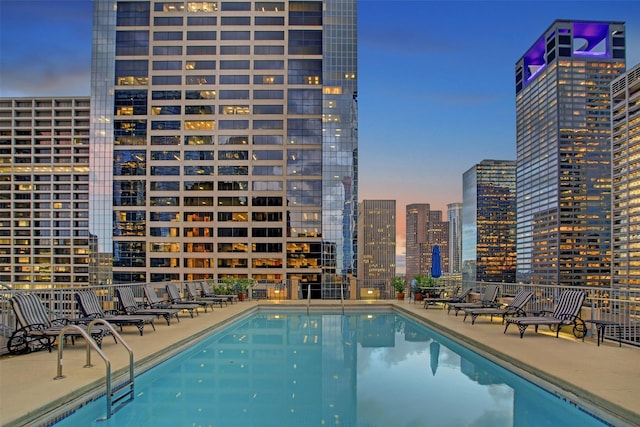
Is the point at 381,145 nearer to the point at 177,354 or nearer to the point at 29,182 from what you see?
the point at 29,182

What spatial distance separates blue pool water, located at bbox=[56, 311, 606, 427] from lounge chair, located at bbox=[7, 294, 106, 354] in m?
1.93

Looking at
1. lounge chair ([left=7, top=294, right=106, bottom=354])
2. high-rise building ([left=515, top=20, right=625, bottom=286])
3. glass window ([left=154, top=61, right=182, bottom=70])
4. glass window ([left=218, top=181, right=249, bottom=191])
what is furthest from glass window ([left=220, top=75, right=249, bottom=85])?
high-rise building ([left=515, top=20, right=625, bottom=286])

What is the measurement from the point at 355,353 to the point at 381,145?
102 meters

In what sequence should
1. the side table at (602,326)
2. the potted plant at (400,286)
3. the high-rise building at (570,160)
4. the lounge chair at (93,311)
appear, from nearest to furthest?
the side table at (602,326)
the lounge chair at (93,311)
the potted plant at (400,286)
the high-rise building at (570,160)

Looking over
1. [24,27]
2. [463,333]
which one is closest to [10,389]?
[463,333]

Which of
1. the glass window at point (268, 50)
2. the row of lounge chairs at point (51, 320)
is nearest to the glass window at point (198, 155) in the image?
the glass window at point (268, 50)

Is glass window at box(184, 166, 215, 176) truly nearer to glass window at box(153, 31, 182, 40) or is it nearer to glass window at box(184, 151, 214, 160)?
glass window at box(184, 151, 214, 160)

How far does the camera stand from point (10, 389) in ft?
18.8

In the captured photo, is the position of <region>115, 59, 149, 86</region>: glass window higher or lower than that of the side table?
higher

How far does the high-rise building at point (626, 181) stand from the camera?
9562 cm

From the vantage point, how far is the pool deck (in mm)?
5254

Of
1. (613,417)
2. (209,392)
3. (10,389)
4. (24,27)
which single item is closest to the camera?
(613,417)

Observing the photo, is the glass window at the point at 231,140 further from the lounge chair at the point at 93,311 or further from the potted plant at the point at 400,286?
the lounge chair at the point at 93,311

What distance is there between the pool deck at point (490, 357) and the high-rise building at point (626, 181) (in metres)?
103
